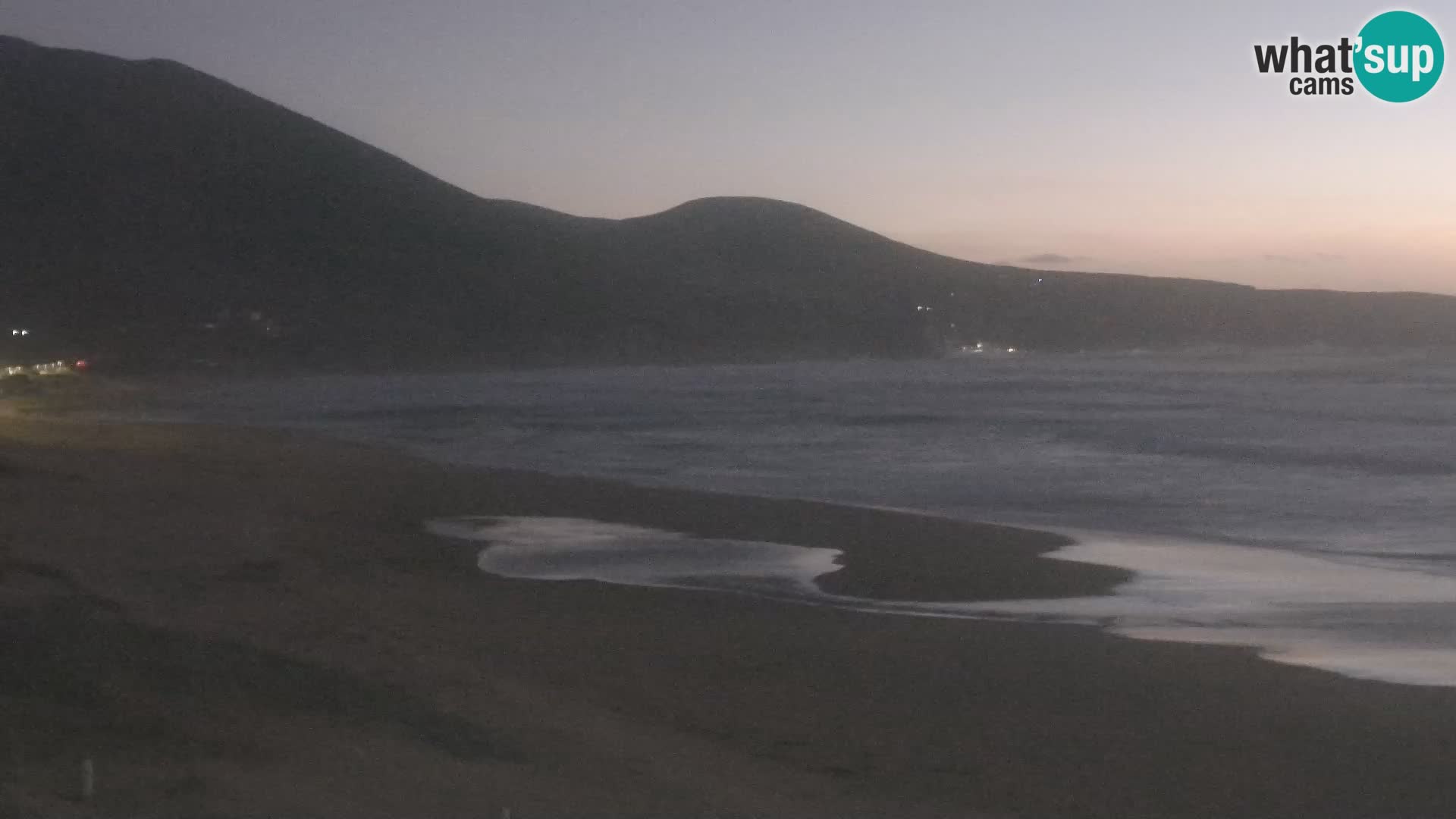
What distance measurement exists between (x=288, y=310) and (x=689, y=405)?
53290 millimetres

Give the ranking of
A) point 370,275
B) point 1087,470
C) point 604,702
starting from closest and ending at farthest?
1. point 604,702
2. point 1087,470
3. point 370,275

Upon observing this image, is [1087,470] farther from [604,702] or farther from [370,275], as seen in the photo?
[370,275]

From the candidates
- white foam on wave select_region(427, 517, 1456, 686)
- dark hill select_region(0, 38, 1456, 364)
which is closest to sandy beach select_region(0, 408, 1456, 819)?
white foam on wave select_region(427, 517, 1456, 686)

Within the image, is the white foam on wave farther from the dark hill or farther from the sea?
the dark hill

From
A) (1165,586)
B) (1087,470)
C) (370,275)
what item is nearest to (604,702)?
(1165,586)

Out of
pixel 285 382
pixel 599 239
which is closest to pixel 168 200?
pixel 599 239

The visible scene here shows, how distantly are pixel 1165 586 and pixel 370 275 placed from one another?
9499cm

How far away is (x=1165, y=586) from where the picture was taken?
41.7 ft

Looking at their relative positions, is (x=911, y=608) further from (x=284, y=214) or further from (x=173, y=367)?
(x=284, y=214)

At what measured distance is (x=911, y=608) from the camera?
11.5m

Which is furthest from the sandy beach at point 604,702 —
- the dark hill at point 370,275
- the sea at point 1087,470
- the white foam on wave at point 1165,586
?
the dark hill at point 370,275

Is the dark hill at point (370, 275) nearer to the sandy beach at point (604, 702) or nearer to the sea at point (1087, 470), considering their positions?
the sea at point (1087, 470)

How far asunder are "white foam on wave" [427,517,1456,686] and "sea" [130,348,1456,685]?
0.04m

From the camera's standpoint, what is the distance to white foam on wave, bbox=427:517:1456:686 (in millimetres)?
10008
